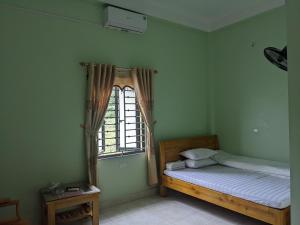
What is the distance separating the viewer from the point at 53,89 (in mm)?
3037

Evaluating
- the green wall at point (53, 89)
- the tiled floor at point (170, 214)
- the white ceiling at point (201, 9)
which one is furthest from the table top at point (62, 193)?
the white ceiling at point (201, 9)

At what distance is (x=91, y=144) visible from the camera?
10.7ft

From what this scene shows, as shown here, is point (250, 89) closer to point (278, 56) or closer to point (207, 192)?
point (207, 192)

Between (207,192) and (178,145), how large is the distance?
42.9 inches

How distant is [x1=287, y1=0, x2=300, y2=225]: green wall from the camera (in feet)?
4.40

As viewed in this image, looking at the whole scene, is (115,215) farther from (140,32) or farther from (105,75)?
(140,32)

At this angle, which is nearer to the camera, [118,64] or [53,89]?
[53,89]

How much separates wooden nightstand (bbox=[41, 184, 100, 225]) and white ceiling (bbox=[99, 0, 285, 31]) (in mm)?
2498

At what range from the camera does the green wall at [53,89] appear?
2.76 metres

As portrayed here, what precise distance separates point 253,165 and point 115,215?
2054 mm

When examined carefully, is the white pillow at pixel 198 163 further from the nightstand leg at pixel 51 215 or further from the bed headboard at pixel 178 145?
the nightstand leg at pixel 51 215

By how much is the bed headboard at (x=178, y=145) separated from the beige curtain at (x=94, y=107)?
3.54ft

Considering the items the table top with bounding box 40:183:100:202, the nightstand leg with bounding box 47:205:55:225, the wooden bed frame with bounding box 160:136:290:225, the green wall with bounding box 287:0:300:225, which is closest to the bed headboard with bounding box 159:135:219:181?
the wooden bed frame with bounding box 160:136:290:225

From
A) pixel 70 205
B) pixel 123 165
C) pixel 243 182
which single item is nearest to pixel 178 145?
pixel 123 165
